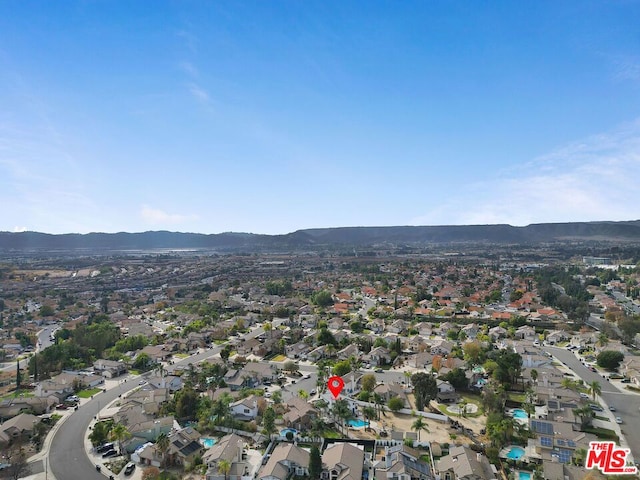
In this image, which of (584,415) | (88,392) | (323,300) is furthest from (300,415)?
(323,300)

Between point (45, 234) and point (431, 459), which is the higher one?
point (45, 234)

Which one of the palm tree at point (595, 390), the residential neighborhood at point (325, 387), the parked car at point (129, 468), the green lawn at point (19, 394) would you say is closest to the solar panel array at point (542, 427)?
the residential neighborhood at point (325, 387)

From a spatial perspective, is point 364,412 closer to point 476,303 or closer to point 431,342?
point 431,342

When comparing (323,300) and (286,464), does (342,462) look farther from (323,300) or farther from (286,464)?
(323,300)

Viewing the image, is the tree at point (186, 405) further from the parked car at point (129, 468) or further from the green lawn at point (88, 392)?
the green lawn at point (88, 392)

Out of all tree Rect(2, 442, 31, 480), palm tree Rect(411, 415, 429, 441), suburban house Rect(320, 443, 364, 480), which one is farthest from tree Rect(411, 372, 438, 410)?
tree Rect(2, 442, 31, 480)

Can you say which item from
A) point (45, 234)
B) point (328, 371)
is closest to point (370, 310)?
point (328, 371)

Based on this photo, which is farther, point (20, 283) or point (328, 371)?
point (20, 283)
